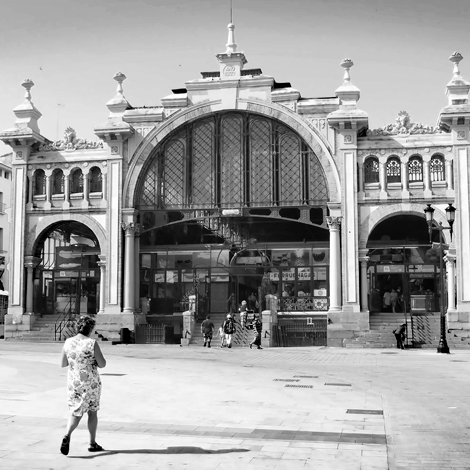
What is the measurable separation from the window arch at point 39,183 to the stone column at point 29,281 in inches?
146

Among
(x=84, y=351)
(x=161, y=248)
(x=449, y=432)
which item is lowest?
(x=449, y=432)

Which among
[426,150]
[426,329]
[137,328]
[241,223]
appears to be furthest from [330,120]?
[137,328]

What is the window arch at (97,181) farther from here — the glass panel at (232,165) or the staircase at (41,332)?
the staircase at (41,332)

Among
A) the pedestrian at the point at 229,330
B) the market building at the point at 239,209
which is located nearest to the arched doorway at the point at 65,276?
the market building at the point at 239,209

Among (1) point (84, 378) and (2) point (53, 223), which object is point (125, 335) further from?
(1) point (84, 378)

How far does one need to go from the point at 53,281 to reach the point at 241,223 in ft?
36.5

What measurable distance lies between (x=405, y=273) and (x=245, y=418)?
93.6ft

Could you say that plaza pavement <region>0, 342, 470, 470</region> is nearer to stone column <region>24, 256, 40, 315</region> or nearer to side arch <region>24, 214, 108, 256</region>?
side arch <region>24, 214, 108, 256</region>

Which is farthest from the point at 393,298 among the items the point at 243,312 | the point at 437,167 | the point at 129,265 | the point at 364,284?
the point at 129,265

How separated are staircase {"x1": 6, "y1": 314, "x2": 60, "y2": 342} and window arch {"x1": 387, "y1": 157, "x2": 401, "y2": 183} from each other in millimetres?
18980

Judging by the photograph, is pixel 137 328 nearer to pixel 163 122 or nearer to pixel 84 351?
pixel 163 122

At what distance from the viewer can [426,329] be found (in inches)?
1431

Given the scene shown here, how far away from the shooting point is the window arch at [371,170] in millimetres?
38562

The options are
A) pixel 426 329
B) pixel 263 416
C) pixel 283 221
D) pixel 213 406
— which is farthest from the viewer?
pixel 283 221
